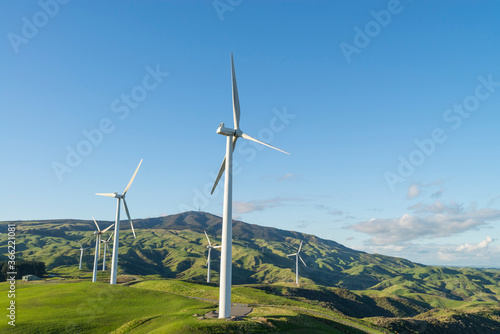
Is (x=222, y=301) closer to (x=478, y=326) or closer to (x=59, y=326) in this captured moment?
(x=59, y=326)

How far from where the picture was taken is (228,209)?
157 ft

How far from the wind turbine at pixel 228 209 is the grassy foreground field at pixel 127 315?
140 inches

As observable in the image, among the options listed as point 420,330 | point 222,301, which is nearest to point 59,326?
point 222,301

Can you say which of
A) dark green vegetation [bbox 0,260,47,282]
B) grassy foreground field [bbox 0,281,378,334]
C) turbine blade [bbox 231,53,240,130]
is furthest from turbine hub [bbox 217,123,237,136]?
dark green vegetation [bbox 0,260,47,282]

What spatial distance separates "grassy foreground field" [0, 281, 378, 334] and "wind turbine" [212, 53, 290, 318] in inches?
140

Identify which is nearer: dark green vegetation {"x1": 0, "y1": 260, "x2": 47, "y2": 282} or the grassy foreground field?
the grassy foreground field

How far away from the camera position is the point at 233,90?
172 ft

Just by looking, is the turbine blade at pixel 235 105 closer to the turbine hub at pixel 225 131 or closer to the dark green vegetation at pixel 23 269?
the turbine hub at pixel 225 131

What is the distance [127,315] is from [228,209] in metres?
38.2

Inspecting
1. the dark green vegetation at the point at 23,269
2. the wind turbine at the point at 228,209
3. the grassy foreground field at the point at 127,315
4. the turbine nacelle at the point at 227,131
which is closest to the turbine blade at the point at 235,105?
the wind turbine at the point at 228,209

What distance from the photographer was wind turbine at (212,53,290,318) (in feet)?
154

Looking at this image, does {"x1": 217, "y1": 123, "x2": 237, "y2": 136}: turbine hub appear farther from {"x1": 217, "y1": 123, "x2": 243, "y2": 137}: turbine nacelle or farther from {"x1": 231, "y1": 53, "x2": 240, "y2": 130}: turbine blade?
{"x1": 231, "y1": 53, "x2": 240, "y2": 130}: turbine blade

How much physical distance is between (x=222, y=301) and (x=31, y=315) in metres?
42.0

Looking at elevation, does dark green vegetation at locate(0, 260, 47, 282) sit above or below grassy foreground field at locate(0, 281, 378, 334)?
below
